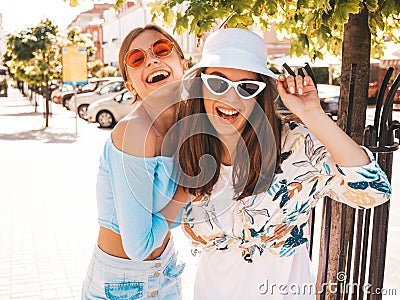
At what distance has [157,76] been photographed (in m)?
2.11

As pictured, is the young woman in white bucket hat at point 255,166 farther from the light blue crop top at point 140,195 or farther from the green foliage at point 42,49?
the green foliage at point 42,49

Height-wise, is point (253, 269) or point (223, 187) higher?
point (223, 187)

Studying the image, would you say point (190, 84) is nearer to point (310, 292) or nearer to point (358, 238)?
point (310, 292)

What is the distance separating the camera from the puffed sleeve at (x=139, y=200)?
1.83 metres

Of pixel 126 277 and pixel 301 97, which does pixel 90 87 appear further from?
pixel 301 97

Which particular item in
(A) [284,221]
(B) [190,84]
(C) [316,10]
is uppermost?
(C) [316,10]

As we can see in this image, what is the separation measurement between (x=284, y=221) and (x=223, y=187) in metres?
0.24

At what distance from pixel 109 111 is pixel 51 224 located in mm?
12698

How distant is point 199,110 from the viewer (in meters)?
1.97

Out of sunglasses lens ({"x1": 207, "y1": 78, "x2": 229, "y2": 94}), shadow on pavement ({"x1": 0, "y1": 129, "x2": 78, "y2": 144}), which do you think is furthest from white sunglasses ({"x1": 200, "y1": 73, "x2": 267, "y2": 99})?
shadow on pavement ({"x1": 0, "y1": 129, "x2": 78, "y2": 144})

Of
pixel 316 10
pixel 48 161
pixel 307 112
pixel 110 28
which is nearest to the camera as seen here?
pixel 307 112

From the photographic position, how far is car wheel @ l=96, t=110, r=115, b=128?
19391 mm

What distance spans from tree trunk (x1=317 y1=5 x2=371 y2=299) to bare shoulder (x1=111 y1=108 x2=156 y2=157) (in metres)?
1.09

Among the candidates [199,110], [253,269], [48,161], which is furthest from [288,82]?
[48,161]
